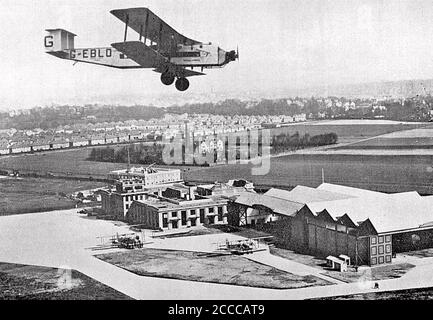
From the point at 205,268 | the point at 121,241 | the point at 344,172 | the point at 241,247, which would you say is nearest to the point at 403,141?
the point at 344,172

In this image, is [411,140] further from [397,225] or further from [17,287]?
[17,287]

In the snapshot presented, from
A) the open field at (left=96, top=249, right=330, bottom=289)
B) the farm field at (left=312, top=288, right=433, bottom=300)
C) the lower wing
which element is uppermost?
the lower wing

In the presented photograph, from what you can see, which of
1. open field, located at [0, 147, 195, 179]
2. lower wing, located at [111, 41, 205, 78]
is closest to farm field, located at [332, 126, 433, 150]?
lower wing, located at [111, 41, 205, 78]

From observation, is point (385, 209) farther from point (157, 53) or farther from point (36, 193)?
point (36, 193)

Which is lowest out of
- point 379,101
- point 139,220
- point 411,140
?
point 139,220

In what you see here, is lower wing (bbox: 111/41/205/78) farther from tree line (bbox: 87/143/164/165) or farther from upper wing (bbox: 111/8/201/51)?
tree line (bbox: 87/143/164/165)

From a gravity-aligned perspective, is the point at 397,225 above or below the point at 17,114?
below
